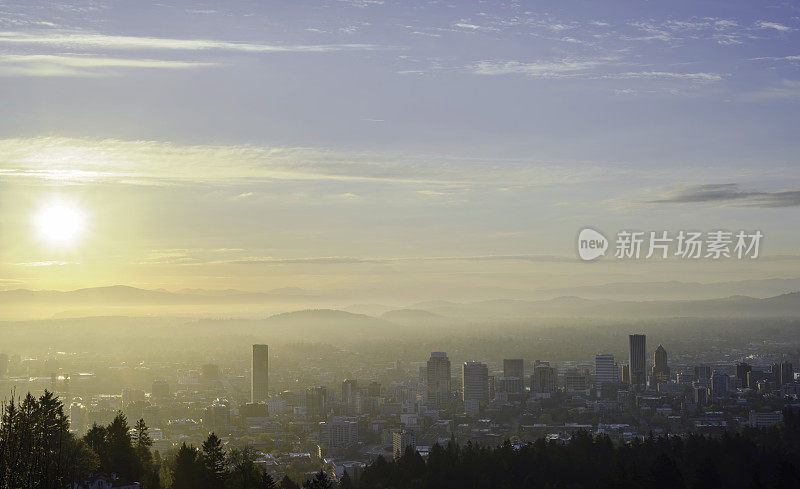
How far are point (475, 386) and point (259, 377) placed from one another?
56.1 feet

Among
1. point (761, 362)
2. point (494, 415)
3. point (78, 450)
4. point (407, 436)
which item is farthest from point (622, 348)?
point (78, 450)

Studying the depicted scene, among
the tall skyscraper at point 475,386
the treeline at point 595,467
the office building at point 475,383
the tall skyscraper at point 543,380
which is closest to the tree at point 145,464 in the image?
the treeline at point 595,467

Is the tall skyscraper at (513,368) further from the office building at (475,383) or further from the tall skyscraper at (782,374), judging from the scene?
the tall skyscraper at (782,374)

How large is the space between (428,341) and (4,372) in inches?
2789

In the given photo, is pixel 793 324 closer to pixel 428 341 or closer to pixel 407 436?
pixel 428 341

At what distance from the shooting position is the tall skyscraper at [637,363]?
7444 centimetres

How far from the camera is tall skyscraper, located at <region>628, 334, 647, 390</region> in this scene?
7444 cm

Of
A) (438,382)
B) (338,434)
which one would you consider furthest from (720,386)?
(338,434)

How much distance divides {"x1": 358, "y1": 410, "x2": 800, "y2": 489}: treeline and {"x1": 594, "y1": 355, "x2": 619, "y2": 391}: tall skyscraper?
44.7m

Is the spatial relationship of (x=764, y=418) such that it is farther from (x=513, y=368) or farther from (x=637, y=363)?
(x=637, y=363)

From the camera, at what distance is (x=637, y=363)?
8375cm

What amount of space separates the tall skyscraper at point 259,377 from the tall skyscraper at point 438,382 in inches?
462

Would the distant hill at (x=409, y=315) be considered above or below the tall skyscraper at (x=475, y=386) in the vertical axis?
above

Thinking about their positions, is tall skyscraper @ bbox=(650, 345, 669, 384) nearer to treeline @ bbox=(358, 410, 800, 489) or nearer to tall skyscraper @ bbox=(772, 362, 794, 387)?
tall skyscraper @ bbox=(772, 362, 794, 387)
